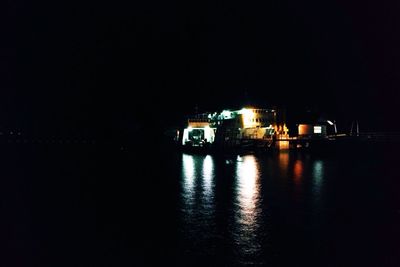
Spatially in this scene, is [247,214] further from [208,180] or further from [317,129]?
[317,129]

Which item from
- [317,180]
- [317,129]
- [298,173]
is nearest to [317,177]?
[317,180]

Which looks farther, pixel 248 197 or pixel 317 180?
pixel 317 180

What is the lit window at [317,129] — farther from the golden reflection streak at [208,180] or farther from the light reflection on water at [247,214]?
the light reflection on water at [247,214]

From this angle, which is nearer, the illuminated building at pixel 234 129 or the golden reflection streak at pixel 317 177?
the golden reflection streak at pixel 317 177

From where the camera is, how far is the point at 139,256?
411 inches

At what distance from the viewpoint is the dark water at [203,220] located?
10391mm

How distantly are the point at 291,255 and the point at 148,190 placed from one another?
1197 centimetres

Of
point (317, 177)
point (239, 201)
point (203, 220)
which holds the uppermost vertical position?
point (317, 177)

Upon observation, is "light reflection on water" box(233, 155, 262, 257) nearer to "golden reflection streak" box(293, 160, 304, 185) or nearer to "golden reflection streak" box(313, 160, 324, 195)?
"golden reflection streak" box(293, 160, 304, 185)

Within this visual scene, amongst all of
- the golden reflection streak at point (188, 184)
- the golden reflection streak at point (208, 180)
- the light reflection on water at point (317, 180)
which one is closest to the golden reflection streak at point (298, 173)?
the light reflection on water at point (317, 180)

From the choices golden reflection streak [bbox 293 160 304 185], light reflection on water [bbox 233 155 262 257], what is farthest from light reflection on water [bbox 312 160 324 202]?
light reflection on water [bbox 233 155 262 257]

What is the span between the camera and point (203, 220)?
1398cm

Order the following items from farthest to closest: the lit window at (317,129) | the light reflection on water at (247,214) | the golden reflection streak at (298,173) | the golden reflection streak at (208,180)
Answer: the lit window at (317,129) → the golden reflection streak at (298,173) → the golden reflection streak at (208,180) → the light reflection on water at (247,214)

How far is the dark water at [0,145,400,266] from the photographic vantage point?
34.1ft
